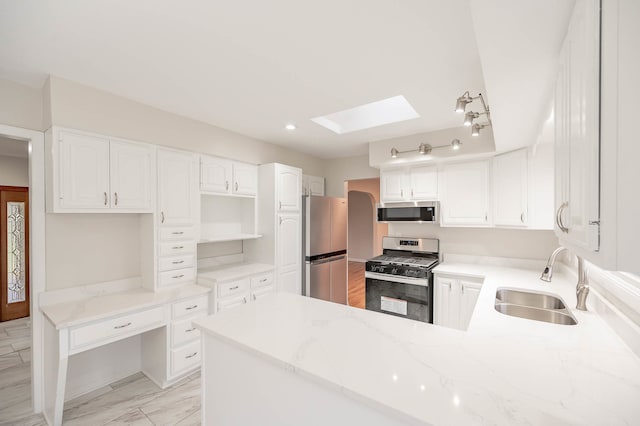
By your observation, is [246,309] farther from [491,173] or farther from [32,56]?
[491,173]

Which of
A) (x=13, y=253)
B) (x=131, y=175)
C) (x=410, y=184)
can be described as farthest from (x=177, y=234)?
(x=13, y=253)

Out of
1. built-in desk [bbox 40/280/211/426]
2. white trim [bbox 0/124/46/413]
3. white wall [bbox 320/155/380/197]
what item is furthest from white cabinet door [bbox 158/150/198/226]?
white wall [bbox 320/155/380/197]

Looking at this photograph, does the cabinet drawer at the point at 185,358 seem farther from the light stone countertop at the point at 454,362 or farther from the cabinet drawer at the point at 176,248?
the light stone countertop at the point at 454,362

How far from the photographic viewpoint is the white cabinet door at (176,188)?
8.84 feet

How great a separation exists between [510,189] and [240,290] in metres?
3.04

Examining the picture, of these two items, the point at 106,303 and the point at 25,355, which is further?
the point at 25,355

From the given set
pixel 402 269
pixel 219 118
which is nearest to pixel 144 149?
pixel 219 118

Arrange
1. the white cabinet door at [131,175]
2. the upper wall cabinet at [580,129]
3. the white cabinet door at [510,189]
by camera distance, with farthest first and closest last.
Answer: the white cabinet door at [510,189], the white cabinet door at [131,175], the upper wall cabinet at [580,129]

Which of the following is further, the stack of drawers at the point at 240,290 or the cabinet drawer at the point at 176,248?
the stack of drawers at the point at 240,290

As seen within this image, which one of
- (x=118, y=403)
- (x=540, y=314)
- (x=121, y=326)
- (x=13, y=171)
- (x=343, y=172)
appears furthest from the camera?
(x=343, y=172)

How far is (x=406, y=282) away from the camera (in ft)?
10.5

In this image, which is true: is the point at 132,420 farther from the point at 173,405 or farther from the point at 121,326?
the point at 121,326

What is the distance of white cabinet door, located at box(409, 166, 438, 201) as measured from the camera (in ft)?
11.3

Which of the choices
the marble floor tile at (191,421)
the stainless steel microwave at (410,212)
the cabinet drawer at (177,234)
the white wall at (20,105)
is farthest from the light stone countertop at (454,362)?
the white wall at (20,105)
